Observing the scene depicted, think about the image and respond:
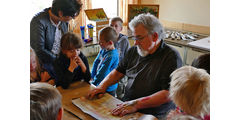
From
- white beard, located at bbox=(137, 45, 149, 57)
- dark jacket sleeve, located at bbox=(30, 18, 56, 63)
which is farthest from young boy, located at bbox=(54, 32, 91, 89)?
white beard, located at bbox=(137, 45, 149, 57)

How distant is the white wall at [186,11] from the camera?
4105 millimetres

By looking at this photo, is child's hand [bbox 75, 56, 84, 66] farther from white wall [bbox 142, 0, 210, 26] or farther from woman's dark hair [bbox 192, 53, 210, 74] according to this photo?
white wall [bbox 142, 0, 210, 26]

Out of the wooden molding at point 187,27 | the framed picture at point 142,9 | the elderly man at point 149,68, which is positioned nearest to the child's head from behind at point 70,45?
the elderly man at point 149,68

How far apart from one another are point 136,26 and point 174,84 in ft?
2.43

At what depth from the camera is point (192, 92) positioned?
87cm

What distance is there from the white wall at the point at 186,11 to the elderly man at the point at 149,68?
2887 millimetres

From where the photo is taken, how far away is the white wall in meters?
4.11

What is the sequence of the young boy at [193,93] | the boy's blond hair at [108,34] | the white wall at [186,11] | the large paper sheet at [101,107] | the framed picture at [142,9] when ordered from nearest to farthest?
the young boy at [193,93] < the large paper sheet at [101,107] < the boy's blond hair at [108,34] < the framed picture at [142,9] < the white wall at [186,11]

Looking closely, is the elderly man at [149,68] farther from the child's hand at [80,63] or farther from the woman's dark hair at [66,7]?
the woman's dark hair at [66,7]

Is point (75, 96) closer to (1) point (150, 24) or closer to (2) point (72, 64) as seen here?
(2) point (72, 64)

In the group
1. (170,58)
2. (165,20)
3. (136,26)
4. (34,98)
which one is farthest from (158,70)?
(165,20)

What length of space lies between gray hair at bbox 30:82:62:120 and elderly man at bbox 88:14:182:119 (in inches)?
26.5

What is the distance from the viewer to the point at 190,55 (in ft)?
10.4
